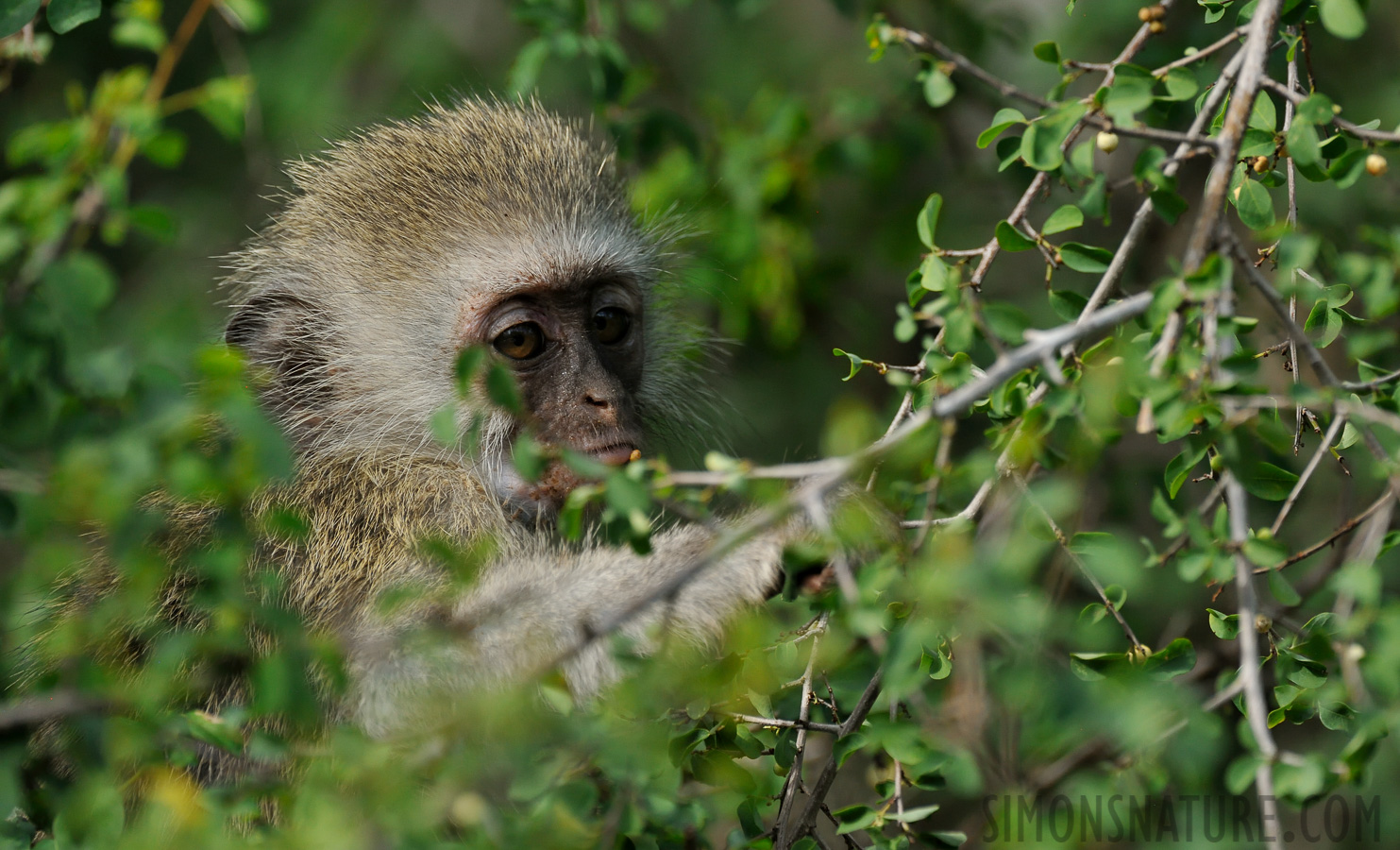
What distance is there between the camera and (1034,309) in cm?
502

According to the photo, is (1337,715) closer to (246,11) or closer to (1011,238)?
(1011,238)

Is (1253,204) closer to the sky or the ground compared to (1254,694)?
closer to the sky

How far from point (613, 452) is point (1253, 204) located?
1513 mm

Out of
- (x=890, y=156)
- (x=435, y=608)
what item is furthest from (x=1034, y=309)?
(x=435, y=608)

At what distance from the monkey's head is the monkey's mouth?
0.13m

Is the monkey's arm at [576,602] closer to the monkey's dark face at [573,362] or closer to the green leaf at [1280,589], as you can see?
the monkey's dark face at [573,362]

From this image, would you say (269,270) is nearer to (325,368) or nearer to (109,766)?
(325,368)

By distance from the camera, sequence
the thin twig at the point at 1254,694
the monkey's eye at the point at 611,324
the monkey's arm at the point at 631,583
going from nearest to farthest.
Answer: the thin twig at the point at 1254,694 → the monkey's arm at the point at 631,583 → the monkey's eye at the point at 611,324

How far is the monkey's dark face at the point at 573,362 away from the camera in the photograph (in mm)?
3018

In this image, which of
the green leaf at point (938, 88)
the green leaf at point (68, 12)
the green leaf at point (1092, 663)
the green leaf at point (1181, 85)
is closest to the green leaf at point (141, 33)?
the green leaf at point (68, 12)

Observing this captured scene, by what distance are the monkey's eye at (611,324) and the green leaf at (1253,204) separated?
1.89 meters

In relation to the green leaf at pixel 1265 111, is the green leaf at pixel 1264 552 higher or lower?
lower

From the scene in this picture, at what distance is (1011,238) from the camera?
6.91 ft

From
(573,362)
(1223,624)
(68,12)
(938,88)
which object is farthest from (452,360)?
(1223,624)
